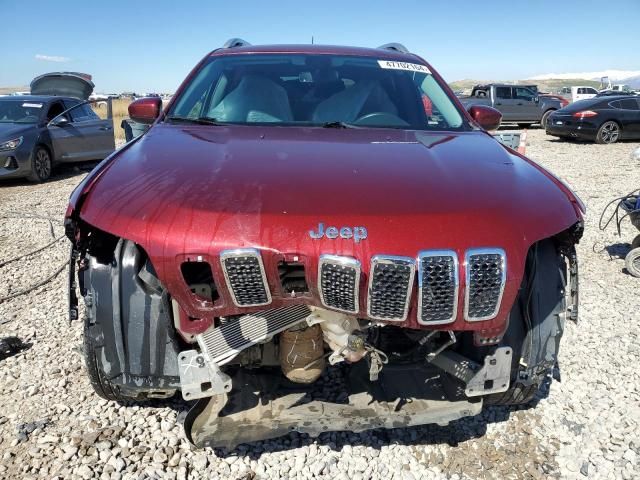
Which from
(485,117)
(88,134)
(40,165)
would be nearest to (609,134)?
(485,117)

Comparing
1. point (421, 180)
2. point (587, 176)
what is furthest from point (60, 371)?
point (587, 176)

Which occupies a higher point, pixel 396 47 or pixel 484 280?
pixel 396 47

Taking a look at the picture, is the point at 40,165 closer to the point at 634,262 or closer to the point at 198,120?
the point at 198,120

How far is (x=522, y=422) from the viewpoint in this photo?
2.57m

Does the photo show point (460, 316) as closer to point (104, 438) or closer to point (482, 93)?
point (104, 438)

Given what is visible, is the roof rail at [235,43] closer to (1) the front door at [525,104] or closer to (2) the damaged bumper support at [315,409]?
(2) the damaged bumper support at [315,409]

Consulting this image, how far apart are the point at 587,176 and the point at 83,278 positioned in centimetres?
973

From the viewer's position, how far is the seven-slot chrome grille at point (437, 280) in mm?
1592

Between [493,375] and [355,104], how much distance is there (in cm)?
177

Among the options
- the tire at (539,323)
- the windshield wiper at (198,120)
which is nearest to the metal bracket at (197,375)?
the tire at (539,323)

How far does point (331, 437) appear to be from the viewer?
2443 millimetres

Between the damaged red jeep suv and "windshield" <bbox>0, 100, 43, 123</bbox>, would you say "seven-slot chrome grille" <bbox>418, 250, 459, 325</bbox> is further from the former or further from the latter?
"windshield" <bbox>0, 100, 43, 123</bbox>

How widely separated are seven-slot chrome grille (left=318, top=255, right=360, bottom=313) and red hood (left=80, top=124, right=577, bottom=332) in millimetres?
31

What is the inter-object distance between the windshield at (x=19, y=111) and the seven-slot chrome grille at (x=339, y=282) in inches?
356
